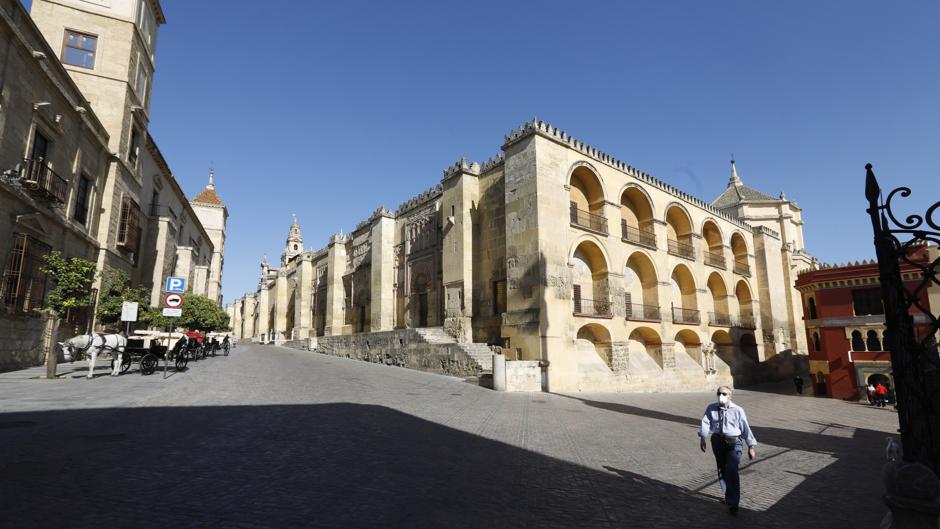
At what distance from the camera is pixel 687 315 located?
28.4m

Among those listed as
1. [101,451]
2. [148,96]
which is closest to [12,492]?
[101,451]

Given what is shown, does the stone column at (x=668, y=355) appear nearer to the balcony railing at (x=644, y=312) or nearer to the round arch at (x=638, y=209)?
the balcony railing at (x=644, y=312)

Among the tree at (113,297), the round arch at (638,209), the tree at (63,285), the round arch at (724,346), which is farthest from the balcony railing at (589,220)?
the tree at (63,285)

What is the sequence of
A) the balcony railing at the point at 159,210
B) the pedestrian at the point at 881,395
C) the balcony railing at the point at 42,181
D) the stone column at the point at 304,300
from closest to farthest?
the balcony railing at the point at 42,181 < the pedestrian at the point at 881,395 < the balcony railing at the point at 159,210 < the stone column at the point at 304,300

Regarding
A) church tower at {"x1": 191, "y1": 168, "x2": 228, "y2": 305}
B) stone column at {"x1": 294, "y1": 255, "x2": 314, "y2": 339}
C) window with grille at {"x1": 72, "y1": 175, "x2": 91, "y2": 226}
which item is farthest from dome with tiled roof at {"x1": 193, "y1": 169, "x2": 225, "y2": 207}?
window with grille at {"x1": 72, "y1": 175, "x2": 91, "y2": 226}

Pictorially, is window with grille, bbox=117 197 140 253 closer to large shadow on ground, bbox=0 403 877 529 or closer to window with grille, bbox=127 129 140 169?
window with grille, bbox=127 129 140 169

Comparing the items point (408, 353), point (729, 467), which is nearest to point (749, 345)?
point (408, 353)

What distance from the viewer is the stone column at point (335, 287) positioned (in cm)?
3903

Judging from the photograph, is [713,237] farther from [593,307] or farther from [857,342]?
[593,307]

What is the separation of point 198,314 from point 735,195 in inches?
2007

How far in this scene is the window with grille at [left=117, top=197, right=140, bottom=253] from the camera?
20.3 metres

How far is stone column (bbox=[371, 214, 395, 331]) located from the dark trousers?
2706cm

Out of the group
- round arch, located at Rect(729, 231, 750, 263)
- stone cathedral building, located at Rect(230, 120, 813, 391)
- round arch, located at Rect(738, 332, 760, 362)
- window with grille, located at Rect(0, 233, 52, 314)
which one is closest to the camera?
window with grille, located at Rect(0, 233, 52, 314)

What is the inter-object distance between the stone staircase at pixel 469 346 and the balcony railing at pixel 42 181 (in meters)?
14.8
